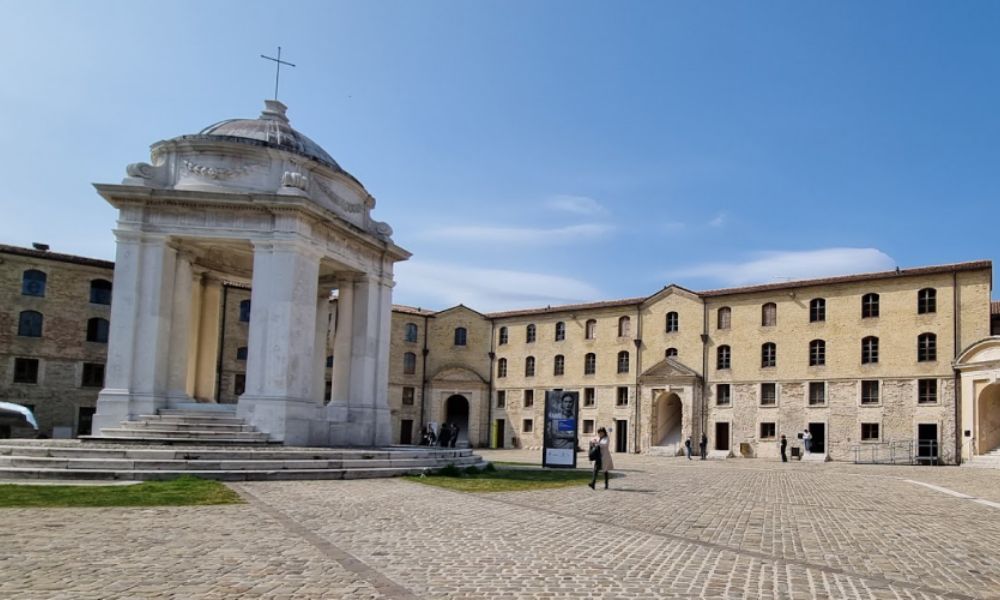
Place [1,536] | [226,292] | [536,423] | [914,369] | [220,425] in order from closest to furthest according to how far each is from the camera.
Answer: [1,536] → [220,425] → [914,369] → [226,292] → [536,423]

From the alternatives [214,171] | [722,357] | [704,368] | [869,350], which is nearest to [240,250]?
[214,171]

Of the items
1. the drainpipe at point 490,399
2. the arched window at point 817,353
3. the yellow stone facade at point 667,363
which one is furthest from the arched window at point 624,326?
the arched window at point 817,353

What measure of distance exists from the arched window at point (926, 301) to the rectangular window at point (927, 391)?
11.7 ft

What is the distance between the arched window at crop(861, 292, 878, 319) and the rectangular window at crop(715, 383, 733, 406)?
28.9 ft

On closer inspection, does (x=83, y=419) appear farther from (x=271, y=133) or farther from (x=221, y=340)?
(x=271, y=133)

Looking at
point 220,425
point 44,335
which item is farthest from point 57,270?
point 220,425

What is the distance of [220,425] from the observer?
19391 mm

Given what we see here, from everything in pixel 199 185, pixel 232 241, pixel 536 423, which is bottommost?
pixel 536 423

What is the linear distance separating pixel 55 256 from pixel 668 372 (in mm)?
36069

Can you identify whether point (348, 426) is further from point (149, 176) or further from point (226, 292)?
point (226, 292)

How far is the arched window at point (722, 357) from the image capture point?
47.5 metres

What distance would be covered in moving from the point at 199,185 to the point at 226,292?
27766 millimetres

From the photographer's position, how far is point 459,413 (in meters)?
61.8

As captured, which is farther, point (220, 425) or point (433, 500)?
point (220, 425)
